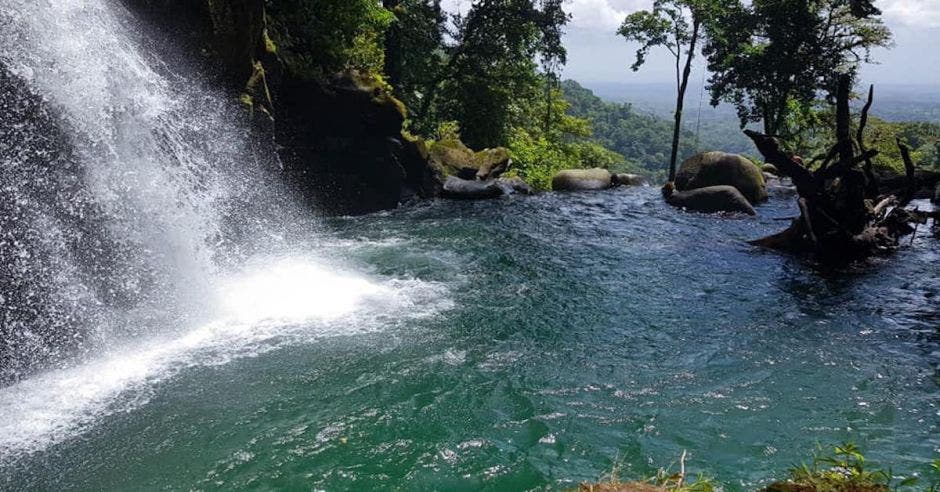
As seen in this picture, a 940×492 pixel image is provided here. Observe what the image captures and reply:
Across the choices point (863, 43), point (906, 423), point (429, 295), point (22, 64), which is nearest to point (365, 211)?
point (429, 295)

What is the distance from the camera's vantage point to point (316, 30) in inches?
803

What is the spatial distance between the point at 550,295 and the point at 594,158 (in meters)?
31.3

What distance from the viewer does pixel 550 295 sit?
1248cm

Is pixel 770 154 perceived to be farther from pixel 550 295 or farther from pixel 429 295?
pixel 429 295

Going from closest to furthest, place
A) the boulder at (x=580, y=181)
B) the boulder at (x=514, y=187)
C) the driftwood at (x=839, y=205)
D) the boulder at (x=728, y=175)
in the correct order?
the driftwood at (x=839, y=205) → the boulder at (x=728, y=175) → the boulder at (x=514, y=187) → the boulder at (x=580, y=181)

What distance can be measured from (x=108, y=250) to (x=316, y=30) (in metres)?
12.4

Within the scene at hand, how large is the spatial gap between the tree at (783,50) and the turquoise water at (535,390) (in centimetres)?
2069

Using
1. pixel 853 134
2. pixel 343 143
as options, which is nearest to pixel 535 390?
pixel 343 143

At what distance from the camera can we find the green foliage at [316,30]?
65.4ft

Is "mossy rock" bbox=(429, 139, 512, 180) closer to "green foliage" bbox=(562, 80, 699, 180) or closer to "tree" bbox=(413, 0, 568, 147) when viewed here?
"tree" bbox=(413, 0, 568, 147)

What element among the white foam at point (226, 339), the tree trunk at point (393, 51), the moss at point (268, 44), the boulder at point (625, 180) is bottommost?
the white foam at point (226, 339)

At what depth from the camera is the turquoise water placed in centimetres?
648

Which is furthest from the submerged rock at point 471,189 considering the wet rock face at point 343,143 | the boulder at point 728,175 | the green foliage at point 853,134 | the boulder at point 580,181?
the green foliage at point 853,134

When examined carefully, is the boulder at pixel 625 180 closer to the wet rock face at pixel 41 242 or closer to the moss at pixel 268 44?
the moss at pixel 268 44
